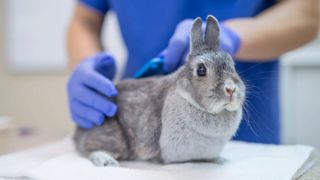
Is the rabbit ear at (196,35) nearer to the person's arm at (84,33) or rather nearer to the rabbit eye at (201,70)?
the rabbit eye at (201,70)

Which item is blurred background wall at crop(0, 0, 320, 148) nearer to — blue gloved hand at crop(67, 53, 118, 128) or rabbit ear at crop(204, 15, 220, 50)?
blue gloved hand at crop(67, 53, 118, 128)

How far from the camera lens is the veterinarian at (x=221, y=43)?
83 cm

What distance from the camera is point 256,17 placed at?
1.15 m

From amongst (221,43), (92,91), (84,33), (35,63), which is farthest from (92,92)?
(35,63)

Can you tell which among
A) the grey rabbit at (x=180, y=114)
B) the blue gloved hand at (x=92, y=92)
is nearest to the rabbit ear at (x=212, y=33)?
the grey rabbit at (x=180, y=114)

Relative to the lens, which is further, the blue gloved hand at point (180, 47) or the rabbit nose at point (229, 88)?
the blue gloved hand at point (180, 47)

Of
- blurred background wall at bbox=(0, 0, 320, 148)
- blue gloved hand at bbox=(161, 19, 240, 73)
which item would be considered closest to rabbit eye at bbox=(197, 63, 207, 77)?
blue gloved hand at bbox=(161, 19, 240, 73)

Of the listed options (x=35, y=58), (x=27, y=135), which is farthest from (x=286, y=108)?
(x=35, y=58)

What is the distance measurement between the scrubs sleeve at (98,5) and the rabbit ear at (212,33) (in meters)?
0.86

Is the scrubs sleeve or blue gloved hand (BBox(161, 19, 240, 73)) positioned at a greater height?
the scrubs sleeve

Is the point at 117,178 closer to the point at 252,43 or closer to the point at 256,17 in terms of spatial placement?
the point at 252,43

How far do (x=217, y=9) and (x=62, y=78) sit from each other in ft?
4.73

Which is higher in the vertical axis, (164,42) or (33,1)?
(33,1)

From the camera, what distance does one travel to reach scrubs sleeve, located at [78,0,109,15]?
4.69ft
